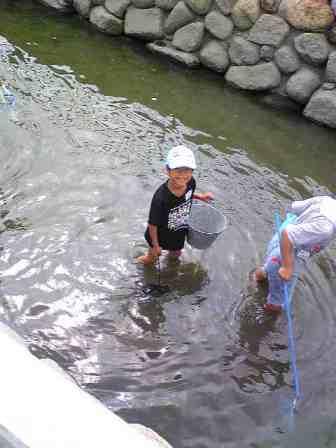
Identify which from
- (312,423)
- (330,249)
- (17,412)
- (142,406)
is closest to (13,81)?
(330,249)

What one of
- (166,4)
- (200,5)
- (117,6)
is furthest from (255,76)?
(117,6)

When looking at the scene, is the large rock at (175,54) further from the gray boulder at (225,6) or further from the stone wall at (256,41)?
the gray boulder at (225,6)

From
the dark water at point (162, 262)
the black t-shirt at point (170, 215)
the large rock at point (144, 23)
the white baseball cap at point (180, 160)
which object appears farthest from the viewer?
the large rock at point (144, 23)

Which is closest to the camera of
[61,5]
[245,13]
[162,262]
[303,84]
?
[162,262]

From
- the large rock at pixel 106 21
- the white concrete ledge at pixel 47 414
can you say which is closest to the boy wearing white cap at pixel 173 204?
the white concrete ledge at pixel 47 414

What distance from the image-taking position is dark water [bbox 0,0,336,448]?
290 centimetres

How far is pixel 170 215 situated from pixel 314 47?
3.99 meters

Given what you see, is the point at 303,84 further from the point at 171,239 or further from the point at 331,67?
the point at 171,239

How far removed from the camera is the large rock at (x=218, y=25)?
6695mm

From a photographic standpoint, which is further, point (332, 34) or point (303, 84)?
point (303, 84)

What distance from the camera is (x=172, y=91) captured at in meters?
6.49

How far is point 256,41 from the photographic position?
21.3 feet

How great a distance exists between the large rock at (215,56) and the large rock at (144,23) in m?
0.79

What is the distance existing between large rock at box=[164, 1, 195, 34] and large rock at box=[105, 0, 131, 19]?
2.57 feet
